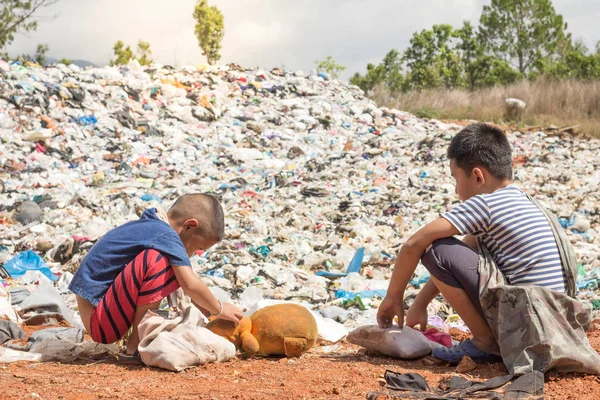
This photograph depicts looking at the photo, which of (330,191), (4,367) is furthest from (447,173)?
(4,367)

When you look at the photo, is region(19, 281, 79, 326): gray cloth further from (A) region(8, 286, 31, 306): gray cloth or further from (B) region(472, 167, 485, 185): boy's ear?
(B) region(472, 167, 485, 185): boy's ear

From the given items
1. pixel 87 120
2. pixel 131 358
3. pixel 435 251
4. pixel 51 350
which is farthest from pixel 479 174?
pixel 87 120

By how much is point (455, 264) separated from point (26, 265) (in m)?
3.99

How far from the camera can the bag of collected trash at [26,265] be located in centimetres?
505

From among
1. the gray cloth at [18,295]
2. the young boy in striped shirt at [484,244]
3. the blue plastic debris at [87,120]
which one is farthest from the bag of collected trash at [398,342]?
the blue plastic debris at [87,120]

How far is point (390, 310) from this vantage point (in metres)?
2.63

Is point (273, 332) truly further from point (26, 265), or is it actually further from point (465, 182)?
point (26, 265)

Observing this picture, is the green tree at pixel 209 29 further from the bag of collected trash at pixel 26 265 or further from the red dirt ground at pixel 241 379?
the red dirt ground at pixel 241 379

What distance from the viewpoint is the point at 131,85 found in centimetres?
1235

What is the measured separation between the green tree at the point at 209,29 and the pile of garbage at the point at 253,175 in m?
8.10

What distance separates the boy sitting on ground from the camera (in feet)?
8.41

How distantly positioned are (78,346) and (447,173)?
6.98 metres

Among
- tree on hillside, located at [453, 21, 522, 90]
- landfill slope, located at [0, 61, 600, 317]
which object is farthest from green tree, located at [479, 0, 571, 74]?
landfill slope, located at [0, 61, 600, 317]

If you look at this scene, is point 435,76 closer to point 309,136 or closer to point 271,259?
point 309,136
